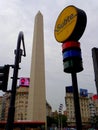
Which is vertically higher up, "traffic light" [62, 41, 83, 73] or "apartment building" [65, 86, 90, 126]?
"apartment building" [65, 86, 90, 126]

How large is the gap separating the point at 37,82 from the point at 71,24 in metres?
22.8

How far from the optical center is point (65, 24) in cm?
1097

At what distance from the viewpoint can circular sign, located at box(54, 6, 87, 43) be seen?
1020 centimetres

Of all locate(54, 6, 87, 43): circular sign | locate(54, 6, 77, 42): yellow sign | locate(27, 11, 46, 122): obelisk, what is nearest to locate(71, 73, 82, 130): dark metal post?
locate(54, 6, 87, 43): circular sign

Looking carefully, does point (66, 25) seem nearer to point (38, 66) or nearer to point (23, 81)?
point (38, 66)

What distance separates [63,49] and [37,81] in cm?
2253

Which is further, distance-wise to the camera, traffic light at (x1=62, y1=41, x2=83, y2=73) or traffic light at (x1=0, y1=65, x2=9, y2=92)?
traffic light at (x1=62, y1=41, x2=83, y2=73)

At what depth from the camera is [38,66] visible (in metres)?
33.6

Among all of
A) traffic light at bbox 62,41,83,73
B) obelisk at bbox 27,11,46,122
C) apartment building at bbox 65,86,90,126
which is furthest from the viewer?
apartment building at bbox 65,86,90,126

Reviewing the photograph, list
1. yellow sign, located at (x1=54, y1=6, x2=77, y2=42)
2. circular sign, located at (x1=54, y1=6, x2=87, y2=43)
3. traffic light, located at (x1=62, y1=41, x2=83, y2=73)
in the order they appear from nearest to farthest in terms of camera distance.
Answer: traffic light, located at (x1=62, y1=41, x2=83, y2=73), circular sign, located at (x1=54, y1=6, x2=87, y2=43), yellow sign, located at (x1=54, y1=6, x2=77, y2=42)

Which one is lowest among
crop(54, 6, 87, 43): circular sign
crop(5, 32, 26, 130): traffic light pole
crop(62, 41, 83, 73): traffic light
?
crop(5, 32, 26, 130): traffic light pole

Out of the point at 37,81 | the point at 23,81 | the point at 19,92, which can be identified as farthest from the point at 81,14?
the point at 19,92

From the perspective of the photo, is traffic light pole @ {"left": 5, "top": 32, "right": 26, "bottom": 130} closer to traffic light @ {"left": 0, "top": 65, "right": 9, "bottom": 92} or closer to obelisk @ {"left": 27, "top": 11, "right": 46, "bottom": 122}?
traffic light @ {"left": 0, "top": 65, "right": 9, "bottom": 92}

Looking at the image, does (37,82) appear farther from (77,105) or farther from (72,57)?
(77,105)
